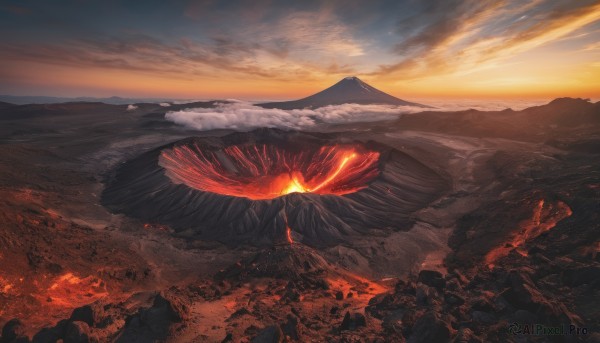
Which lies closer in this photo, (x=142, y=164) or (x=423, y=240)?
(x=423, y=240)

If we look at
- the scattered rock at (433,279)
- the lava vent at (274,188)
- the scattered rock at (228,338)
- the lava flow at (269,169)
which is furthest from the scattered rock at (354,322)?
the lava flow at (269,169)

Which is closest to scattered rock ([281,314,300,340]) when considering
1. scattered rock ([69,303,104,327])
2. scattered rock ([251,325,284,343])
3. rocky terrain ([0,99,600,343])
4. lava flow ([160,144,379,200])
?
rocky terrain ([0,99,600,343])

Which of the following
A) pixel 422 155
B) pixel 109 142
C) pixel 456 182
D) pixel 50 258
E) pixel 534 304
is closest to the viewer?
pixel 534 304

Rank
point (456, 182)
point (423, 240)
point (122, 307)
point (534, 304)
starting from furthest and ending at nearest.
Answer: point (456, 182)
point (423, 240)
point (122, 307)
point (534, 304)

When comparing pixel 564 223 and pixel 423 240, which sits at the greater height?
pixel 564 223

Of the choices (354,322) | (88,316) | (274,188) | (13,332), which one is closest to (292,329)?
(354,322)

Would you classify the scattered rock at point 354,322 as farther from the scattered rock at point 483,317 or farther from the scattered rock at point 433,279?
the scattered rock at point 433,279

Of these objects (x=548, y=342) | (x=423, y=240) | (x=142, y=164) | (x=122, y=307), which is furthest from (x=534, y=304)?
(x=142, y=164)

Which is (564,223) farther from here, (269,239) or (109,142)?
(109,142)

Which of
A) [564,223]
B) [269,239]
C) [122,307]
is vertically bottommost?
[269,239]

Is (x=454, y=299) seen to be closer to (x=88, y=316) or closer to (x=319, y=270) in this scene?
(x=319, y=270)
